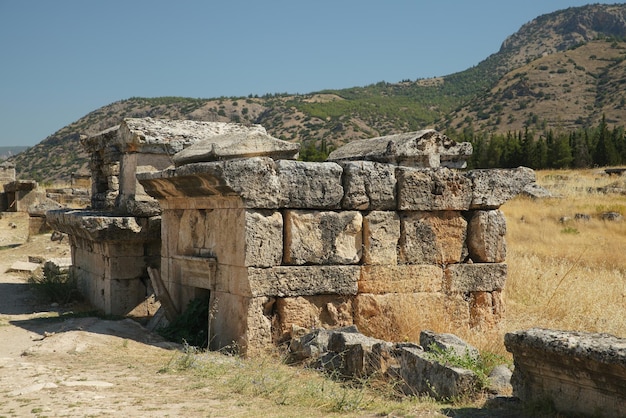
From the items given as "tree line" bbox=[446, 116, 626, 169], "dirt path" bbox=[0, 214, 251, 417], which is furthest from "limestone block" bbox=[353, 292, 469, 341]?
"tree line" bbox=[446, 116, 626, 169]

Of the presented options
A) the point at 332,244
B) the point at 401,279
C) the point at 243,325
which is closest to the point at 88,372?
the point at 243,325

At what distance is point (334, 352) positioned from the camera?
593 centimetres

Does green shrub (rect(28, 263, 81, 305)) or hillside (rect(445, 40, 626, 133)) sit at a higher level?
hillside (rect(445, 40, 626, 133))

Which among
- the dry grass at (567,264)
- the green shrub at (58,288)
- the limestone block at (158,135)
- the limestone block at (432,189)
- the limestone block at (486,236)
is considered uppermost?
the limestone block at (158,135)

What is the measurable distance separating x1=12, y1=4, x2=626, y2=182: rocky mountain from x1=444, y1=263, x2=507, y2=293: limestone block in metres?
A: 47.6

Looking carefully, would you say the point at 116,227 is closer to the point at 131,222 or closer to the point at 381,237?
the point at 131,222

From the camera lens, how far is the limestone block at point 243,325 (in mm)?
6441

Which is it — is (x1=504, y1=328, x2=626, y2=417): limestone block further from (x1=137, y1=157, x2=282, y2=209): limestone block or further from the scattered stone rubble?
(x1=137, y1=157, x2=282, y2=209): limestone block

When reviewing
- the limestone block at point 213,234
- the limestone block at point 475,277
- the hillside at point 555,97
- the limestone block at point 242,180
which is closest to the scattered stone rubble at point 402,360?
the limestone block at point 213,234

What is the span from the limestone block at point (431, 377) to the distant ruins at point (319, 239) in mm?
1578

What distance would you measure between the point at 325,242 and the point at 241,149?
4.23 ft

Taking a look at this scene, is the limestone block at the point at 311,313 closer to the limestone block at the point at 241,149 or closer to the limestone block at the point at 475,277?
the limestone block at the point at 475,277

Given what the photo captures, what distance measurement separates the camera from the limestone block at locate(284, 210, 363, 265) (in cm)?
670

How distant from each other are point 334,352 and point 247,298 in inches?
40.7
